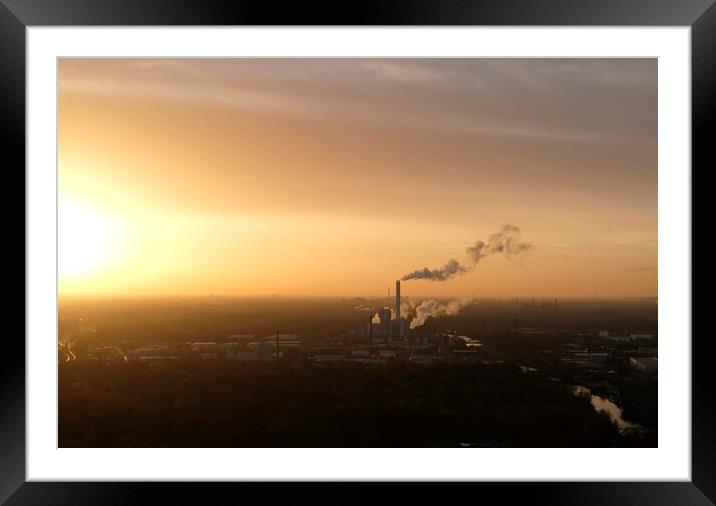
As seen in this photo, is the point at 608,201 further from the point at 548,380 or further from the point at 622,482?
the point at 622,482

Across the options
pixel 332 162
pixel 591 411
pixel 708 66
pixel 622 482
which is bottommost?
pixel 591 411

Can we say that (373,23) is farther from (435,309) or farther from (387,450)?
(435,309)

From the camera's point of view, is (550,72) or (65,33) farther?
(550,72)

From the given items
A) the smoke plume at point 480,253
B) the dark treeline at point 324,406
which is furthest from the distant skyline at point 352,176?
the dark treeline at point 324,406

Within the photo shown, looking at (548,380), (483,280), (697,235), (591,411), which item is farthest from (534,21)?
(591,411)

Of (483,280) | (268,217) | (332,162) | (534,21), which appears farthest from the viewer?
(483,280)

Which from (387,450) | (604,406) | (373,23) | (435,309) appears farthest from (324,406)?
(373,23)
